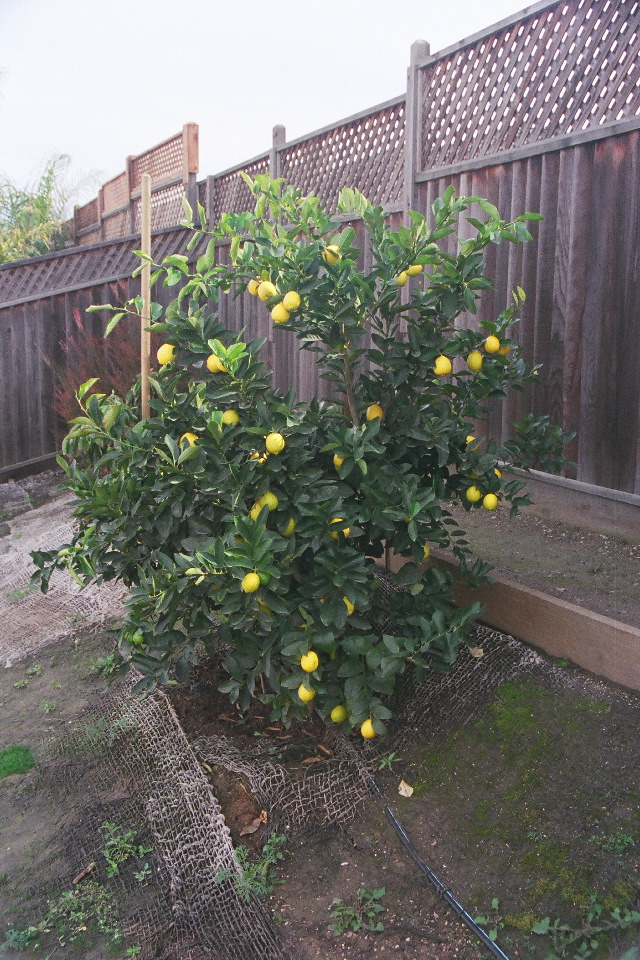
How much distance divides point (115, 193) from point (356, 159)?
901 centimetres

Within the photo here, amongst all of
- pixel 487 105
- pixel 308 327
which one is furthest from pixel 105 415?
pixel 487 105

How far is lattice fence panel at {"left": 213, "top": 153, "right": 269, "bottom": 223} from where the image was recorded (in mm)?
8023

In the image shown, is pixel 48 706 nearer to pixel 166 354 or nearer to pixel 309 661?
pixel 309 661

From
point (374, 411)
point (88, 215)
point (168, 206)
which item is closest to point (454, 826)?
point (374, 411)

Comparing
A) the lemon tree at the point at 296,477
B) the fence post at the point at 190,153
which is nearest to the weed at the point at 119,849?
the lemon tree at the point at 296,477

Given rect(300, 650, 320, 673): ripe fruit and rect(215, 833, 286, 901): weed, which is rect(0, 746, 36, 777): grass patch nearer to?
rect(215, 833, 286, 901): weed

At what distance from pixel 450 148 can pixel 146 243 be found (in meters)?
2.87

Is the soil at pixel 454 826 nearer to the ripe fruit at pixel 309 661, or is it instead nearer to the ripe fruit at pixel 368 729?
the ripe fruit at pixel 368 729

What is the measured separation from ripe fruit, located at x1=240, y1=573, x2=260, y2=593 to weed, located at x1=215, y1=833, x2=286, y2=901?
87 cm

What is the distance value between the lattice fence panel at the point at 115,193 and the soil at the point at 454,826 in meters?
11.8

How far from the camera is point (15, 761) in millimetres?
A: 3178

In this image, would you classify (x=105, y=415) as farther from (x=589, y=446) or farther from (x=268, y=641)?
(x=589, y=446)

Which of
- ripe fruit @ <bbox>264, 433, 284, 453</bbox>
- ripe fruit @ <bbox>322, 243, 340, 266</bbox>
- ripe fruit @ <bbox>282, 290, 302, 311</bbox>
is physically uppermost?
ripe fruit @ <bbox>322, 243, 340, 266</bbox>

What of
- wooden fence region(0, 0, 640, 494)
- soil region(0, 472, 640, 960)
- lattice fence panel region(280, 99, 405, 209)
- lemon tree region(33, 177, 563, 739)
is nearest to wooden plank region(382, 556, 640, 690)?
soil region(0, 472, 640, 960)
